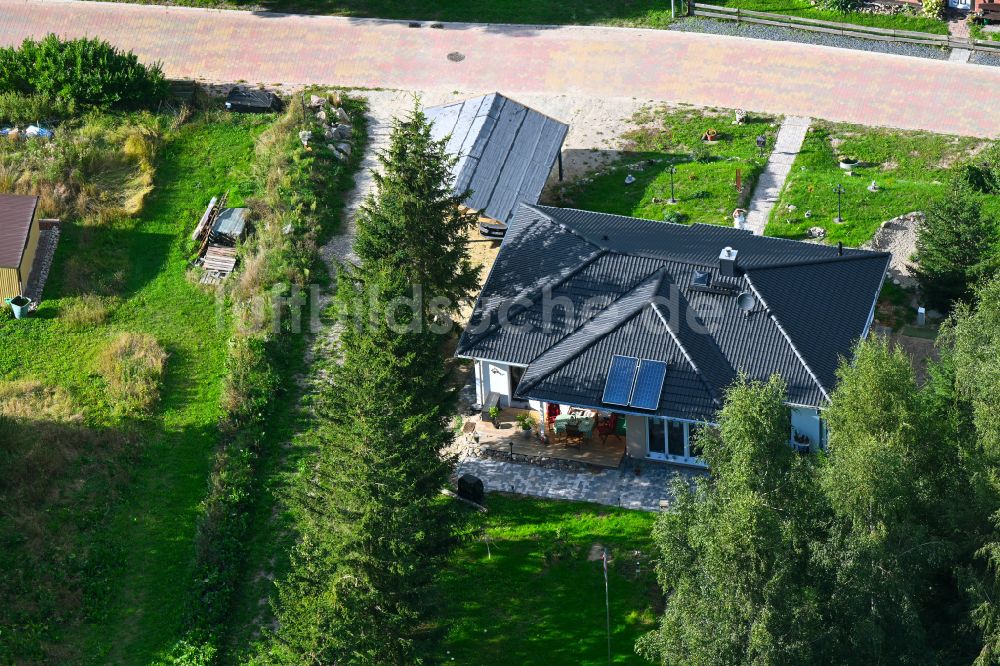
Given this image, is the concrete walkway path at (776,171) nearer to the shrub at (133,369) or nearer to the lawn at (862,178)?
the lawn at (862,178)

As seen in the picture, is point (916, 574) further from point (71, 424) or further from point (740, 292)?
point (71, 424)

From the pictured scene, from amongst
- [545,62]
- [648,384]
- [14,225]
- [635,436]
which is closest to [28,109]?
[14,225]

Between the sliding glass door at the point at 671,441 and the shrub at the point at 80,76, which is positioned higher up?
the shrub at the point at 80,76

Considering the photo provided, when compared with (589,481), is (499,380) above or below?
above

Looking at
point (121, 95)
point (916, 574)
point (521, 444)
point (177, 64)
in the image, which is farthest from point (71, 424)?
point (916, 574)

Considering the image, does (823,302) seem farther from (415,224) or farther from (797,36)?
(797,36)

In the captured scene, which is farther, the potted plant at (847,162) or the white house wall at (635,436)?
the potted plant at (847,162)

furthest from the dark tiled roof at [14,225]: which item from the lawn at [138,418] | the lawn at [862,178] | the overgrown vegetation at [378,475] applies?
the lawn at [862,178]
